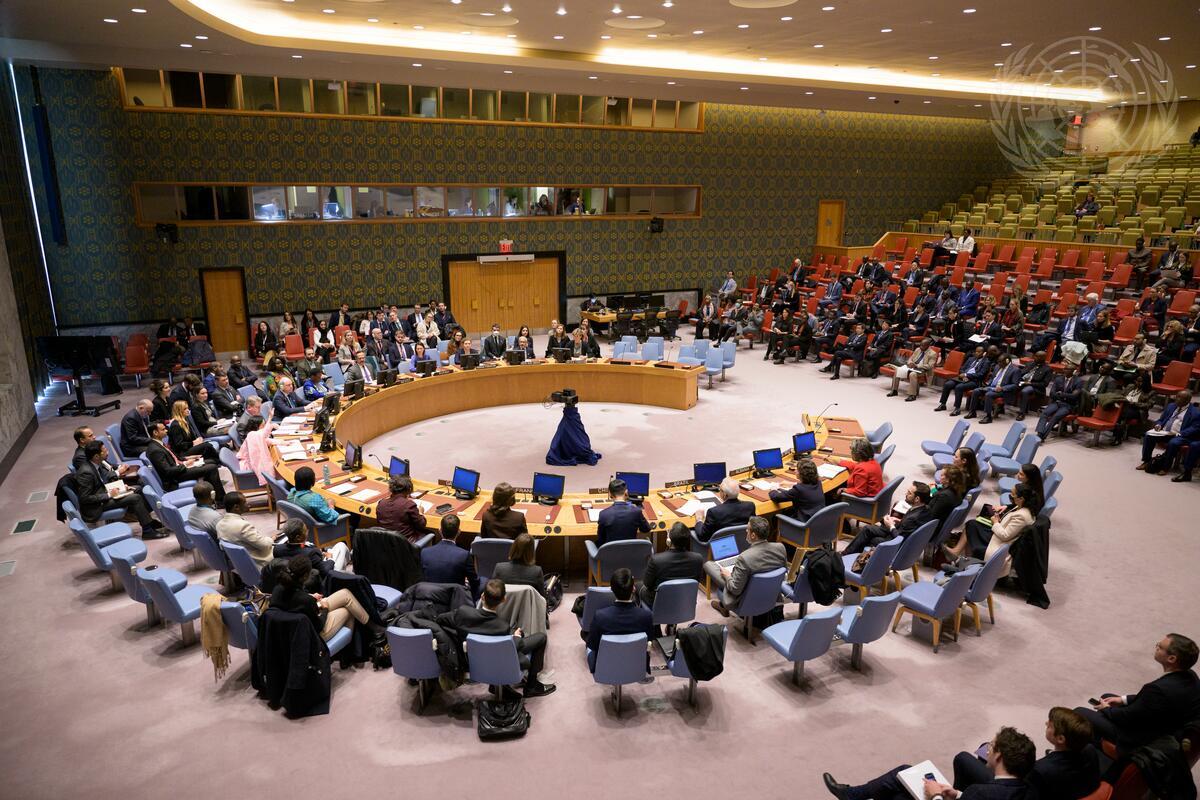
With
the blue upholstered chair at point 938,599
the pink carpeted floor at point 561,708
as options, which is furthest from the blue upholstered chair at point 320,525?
the blue upholstered chair at point 938,599

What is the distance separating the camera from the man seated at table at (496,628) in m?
5.12

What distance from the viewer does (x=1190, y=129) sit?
75.3 feet

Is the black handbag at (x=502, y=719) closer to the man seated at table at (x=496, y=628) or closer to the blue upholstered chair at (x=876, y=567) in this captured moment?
the man seated at table at (x=496, y=628)

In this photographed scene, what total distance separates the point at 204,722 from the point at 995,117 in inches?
1016

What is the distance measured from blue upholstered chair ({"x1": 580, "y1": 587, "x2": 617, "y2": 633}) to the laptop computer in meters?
1.30

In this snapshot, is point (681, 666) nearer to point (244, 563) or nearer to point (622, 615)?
point (622, 615)

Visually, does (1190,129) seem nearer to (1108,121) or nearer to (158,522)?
(1108,121)

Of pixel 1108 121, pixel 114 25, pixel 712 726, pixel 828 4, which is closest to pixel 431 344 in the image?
pixel 114 25

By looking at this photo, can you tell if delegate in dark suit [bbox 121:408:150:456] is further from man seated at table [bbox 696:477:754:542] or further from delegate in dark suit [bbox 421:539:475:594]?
man seated at table [bbox 696:477:754:542]

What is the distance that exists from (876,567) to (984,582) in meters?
0.87

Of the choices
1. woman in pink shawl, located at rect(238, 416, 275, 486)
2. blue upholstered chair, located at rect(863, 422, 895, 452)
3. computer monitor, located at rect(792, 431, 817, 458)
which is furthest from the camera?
blue upholstered chair, located at rect(863, 422, 895, 452)

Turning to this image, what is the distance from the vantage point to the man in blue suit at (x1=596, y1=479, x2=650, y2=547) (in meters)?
6.58

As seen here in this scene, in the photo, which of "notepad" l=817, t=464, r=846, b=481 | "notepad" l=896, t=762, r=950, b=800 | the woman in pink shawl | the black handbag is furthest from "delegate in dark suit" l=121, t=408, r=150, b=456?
"notepad" l=896, t=762, r=950, b=800

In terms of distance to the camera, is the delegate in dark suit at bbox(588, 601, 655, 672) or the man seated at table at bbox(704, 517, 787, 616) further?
the man seated at table at bbox(704, 517, 787, 616)
